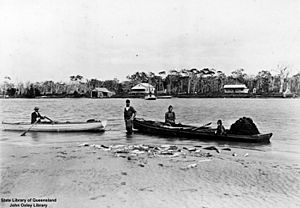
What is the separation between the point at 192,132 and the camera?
13.1 meters

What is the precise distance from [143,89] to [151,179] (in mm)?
57776

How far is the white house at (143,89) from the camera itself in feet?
204

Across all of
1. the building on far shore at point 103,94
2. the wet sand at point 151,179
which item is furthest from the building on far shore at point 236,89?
the wet sand at point 151,179

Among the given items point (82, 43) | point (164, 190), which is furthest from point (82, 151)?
point (164, 190)

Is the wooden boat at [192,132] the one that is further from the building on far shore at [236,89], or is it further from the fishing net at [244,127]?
the building on far shore at [236,89]

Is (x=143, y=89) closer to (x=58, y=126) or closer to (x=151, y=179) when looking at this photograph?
(x=58, y=126)

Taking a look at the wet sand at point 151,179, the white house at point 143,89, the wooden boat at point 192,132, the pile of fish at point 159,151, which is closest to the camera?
the wet sand at point 151,179

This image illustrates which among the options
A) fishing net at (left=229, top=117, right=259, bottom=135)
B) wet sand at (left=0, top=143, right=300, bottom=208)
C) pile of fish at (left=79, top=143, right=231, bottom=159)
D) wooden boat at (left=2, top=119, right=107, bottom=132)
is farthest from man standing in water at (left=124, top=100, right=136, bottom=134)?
fishing net at (left=229, top=117, right=259, bottom=135)

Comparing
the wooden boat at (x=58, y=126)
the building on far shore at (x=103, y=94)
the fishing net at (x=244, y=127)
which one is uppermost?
the building on far shore at (x=103, y=94)

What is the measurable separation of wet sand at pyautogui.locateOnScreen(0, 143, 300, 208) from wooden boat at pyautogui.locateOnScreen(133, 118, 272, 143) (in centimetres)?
157

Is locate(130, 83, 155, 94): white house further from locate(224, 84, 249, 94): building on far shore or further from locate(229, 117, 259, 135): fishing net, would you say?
locate(229, 117, 259, 135): fishing net

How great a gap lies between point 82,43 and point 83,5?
1468 millimetres

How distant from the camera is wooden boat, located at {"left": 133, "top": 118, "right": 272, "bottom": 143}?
12.2 m

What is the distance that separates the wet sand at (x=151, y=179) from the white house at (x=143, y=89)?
5177 centimetres
